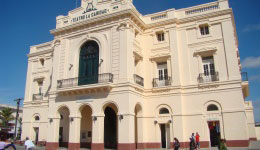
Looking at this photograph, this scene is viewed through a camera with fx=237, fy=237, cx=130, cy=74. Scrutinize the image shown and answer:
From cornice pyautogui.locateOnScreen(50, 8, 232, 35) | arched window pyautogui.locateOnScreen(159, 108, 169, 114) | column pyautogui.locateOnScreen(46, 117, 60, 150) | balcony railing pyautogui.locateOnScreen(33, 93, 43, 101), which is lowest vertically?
column pyautogui.locateOnScreen(46, 117, 60, 150)

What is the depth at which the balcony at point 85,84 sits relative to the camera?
18.5 metres

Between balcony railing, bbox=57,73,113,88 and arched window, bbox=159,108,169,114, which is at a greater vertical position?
balcony railing, bbox=57,73,113,88

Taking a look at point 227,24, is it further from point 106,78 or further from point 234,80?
point 106,78

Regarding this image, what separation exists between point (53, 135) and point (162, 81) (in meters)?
10.5

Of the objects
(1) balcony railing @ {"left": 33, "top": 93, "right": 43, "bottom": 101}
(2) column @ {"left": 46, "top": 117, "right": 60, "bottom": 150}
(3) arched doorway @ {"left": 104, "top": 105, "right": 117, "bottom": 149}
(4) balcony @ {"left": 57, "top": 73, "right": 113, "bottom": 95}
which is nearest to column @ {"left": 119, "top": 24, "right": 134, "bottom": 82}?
(4) balcony @ {"left": 57, "top": 73, "right": 113, "bottom": 95}

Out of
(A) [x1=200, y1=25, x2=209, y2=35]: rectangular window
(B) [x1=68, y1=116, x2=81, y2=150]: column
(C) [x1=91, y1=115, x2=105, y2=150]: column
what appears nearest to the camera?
(C) [x1=91, y1=115, x2=105, y2=150]: column

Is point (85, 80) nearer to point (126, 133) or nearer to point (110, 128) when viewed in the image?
point (110, 128)

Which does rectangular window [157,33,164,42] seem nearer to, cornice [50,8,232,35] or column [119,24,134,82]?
cornice [50,8,232,35]

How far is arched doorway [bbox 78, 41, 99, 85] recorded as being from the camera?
19961 mm

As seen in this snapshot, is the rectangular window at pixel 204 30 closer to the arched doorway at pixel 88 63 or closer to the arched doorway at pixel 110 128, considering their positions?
the arched doorway at pixel 88 63

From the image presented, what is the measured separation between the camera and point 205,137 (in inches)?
719

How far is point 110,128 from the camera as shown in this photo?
21.5 meters

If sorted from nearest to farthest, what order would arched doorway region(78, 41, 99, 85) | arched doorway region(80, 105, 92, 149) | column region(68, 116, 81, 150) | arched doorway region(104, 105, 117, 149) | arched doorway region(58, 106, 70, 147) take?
column region(68, 116, 81, 150)
arched doorway region(78, 41, 99, 85)
arched doorway region(104, 105, 117, 149)
arched doorway region(80, 105, 92, 149)
arched doorway region(58, 106, 70, 147)

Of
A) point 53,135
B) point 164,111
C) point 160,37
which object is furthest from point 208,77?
point 53,135
